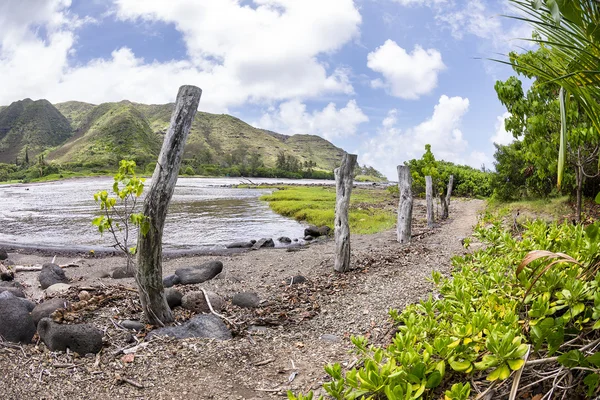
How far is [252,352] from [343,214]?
5.97 meters

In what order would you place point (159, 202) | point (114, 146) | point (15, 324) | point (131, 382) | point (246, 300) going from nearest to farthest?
point (131, 382)
point (15, 324)
point (159, 202)
point (246, 300)
point (114, 146)

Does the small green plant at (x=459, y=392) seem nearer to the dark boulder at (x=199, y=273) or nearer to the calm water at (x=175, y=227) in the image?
the dark boulder at (x=199, y=273)

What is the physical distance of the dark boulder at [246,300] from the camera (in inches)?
332

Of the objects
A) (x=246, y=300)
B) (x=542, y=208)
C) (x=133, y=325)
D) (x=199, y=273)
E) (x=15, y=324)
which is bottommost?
(x=199, y=273)

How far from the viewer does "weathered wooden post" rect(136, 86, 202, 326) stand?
6379mm

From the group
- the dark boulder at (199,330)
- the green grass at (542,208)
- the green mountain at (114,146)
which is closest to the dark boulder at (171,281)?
the dark boulder at (199,330)

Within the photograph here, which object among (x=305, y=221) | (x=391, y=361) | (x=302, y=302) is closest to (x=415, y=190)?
(x=305, y=221)

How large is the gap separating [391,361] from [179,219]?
94.7 feet

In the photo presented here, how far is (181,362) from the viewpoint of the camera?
219 inches

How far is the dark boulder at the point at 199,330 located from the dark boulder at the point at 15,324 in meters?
1.83

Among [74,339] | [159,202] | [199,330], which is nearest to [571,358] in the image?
[199,330]

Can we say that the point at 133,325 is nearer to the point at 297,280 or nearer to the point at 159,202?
the point at 159,202

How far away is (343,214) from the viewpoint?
1130cm

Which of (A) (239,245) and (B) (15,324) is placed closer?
(B) (15,324)
